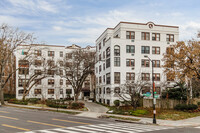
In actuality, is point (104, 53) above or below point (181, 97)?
above

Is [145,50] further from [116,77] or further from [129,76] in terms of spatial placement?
[116,77]

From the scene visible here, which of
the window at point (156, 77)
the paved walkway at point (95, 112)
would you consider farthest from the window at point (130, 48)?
the paved walkway at point (95, 112)

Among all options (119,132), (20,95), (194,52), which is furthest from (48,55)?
(119,132)

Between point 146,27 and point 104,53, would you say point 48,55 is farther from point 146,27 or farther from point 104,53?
point 146,27

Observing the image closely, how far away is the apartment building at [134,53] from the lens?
4697 centimetres

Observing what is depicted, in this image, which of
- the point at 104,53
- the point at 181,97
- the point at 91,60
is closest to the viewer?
the point at 181,97

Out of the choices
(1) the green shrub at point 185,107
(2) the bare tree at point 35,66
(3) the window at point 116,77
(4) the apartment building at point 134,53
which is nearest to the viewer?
(1) the green shrub at point 185,107

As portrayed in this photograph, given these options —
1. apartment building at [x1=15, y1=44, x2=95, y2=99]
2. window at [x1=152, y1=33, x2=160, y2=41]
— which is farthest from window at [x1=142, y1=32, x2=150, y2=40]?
apartment building at [x1=15, y1=44, x2=95, y2=99]

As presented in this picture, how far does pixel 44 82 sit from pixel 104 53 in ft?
83.1

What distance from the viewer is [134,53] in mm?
48250

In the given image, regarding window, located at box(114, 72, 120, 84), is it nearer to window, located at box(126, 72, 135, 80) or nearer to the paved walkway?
window, located at box(126, 72, 135, 80)

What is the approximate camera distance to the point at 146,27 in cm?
4897

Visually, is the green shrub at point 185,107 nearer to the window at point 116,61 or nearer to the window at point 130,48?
the window at point 116,61

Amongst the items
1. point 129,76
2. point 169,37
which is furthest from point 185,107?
point 169,37
